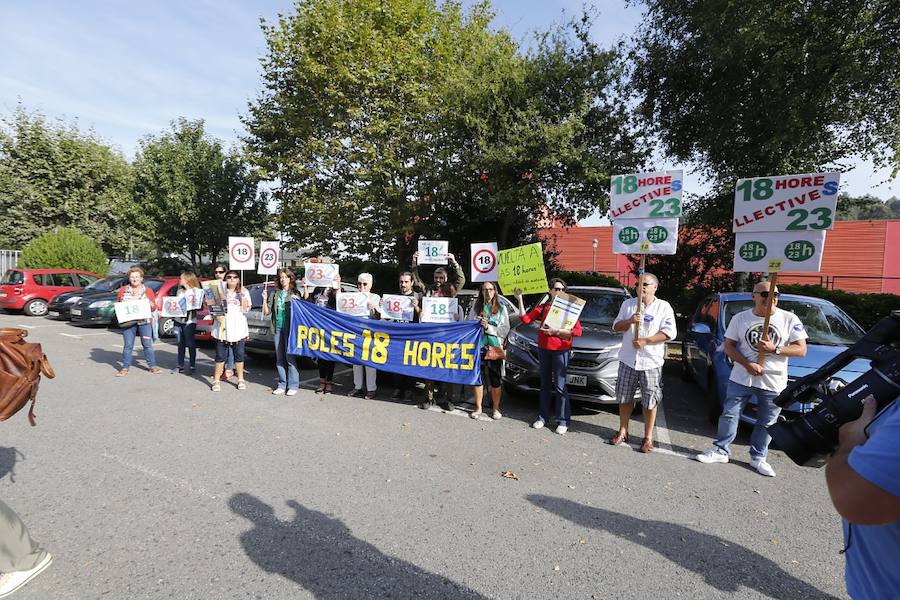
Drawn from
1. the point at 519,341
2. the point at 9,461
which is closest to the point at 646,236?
the point at 519,341

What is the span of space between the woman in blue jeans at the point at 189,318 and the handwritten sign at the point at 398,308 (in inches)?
128

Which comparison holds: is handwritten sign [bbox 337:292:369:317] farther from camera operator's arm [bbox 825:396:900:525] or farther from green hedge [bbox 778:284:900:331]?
green hedge [bbox 778:284:900:331]

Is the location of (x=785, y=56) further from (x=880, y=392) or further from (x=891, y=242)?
(x=891, y=242)

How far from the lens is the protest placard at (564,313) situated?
5863 mm

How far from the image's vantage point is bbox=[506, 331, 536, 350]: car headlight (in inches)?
272

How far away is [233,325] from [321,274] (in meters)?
1.58

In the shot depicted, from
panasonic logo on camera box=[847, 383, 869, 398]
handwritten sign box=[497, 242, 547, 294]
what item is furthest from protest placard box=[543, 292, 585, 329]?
panasonic logo on camera box=[847, 383, 869, 398]

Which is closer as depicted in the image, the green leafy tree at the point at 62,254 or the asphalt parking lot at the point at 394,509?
the asphalt parking lot at the point at 394,509

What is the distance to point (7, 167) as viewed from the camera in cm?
2506

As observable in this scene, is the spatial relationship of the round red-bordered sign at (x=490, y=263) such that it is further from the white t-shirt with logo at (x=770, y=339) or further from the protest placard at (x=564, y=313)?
the white t-shirt with logo at (x=770, y=339)

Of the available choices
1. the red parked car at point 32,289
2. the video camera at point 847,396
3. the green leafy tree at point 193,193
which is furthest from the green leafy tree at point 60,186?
the video camera at point 847,396

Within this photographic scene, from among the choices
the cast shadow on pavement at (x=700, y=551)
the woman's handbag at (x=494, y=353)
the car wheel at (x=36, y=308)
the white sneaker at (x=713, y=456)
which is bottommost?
the car wheel at (x=36, y=308)

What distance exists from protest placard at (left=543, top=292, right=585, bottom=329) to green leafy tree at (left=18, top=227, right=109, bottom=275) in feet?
80.0

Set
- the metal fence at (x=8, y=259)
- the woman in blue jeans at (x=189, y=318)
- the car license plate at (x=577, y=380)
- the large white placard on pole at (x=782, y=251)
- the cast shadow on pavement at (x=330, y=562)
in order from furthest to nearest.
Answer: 1. the metal fence at (x=8, y=259)
2. the woman in blue jeans at (x=189, y=318)
3. the car license plate at (x=577, y=380)
4. the large white placard on pole at (x=782, y=251)
5. the cast shadow on pavement at (x=330, y=562)
